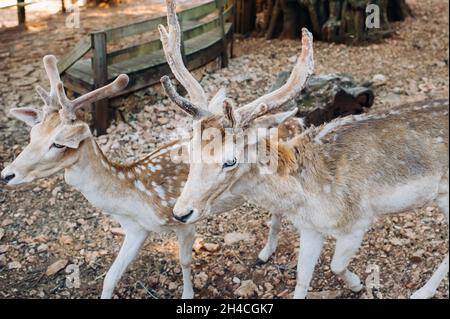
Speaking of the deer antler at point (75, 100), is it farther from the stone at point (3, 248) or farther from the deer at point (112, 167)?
the stone at point (3, 248)

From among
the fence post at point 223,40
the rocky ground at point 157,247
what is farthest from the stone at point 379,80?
the fence post at point 223,40

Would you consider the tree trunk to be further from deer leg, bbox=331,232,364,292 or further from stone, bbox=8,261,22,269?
stone, bbox=8,261,22,269

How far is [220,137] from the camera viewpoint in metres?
2.85

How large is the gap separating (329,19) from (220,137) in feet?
17.4

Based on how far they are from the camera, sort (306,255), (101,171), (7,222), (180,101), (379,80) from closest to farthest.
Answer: (180,101)
(101,171)
(306,255)
(7,222)
(379,80)

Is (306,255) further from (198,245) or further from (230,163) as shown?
(198,245)

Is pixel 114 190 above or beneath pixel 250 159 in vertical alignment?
beneath

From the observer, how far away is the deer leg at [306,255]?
3.38m

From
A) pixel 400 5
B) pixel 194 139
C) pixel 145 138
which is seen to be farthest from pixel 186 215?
pixel 400 5

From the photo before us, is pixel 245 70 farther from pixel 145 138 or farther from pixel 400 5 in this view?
pixel 400 5

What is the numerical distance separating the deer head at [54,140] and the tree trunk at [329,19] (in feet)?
16.0

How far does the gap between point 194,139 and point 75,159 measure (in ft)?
2.48

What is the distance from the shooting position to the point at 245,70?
7.05 meters

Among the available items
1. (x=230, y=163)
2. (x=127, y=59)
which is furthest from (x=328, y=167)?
(x=127, y=59)
